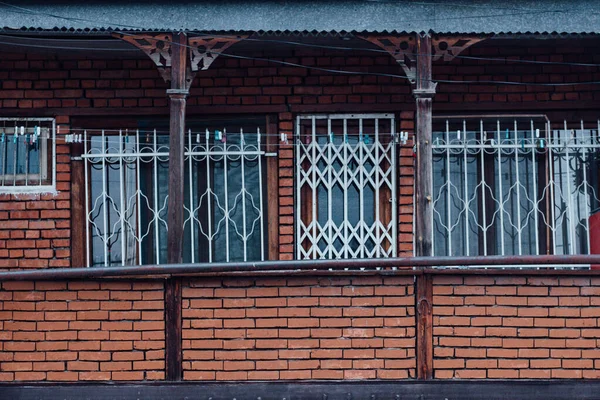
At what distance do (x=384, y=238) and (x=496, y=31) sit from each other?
6.93 feet

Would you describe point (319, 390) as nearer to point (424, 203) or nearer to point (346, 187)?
point (424, 203)

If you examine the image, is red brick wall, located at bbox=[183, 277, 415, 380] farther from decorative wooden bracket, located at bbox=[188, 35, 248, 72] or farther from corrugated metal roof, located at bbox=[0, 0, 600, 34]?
corrugated metal roof, located at bbox=[0, 0, 600, 34]

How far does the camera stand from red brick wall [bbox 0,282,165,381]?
7688 millimetres

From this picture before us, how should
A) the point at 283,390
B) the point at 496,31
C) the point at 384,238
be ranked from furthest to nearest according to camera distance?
the point at 384,238
the point at 496,31
the point at 283,390

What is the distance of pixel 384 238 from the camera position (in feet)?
30.3

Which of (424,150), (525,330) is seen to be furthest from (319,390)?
(424,150)

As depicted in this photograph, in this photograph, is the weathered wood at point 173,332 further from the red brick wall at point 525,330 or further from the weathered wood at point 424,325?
the red brick wall at point 525,330

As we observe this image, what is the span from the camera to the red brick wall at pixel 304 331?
7648 mm

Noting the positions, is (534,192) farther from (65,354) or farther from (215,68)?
(65,354)

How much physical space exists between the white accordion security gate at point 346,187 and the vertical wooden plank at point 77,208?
1.96 meters

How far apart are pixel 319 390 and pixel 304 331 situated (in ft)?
1.47

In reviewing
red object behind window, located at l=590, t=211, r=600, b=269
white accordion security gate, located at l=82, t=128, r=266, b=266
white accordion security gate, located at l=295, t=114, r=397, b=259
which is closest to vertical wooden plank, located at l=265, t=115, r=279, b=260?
white accordion security gate, located at l=82, t=128, r=266, b=266

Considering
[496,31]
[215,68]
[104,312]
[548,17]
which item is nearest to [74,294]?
[104,312]

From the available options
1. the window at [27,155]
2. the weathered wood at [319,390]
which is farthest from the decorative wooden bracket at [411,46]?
the window at [27,155]
